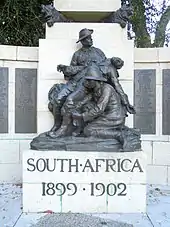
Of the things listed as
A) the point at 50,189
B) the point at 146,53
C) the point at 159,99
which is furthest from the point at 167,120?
the point at 50,189

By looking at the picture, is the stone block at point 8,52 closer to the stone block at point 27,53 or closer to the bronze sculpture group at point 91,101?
the stone block at point 27,53

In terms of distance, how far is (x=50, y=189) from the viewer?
519 cm

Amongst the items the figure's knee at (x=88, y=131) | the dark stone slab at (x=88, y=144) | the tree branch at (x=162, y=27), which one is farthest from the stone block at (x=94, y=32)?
the tree branch at (x=162, y=27)

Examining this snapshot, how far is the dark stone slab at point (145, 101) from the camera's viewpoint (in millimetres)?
7145

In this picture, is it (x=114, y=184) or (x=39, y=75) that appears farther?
(x=39, y=75)

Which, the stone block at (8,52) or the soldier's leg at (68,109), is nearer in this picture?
the soldier's leg at (68,109)

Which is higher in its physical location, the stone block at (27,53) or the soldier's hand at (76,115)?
the stone block at (27,53)

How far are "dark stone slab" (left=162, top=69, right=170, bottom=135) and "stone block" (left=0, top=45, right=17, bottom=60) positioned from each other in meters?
2.72

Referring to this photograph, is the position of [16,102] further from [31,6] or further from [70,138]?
[31,6]

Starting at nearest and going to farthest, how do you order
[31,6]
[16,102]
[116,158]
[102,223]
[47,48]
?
[102,223] < [116,158] < [47,48] < [16,102] < [31,6]

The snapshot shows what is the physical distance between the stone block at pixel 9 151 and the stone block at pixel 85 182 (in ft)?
6.58

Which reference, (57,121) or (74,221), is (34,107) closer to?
(57,121)

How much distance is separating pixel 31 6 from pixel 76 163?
629cm

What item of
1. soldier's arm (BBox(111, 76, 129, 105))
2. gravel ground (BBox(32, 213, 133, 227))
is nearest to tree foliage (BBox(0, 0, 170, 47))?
soldier's arm (BBox(111, 76, 129, 105))
